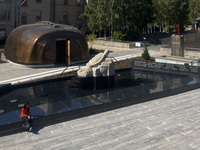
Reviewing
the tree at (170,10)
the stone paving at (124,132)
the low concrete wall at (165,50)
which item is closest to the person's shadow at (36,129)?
the stone paving at (124,132)

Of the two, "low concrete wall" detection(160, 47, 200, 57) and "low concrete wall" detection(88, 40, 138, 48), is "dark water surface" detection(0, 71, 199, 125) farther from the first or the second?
"low concrete wall" detection(88, 40, 138, 48)

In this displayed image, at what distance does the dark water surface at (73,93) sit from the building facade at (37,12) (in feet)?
77.8

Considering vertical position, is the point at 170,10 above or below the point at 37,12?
above

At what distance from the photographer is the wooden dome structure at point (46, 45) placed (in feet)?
102

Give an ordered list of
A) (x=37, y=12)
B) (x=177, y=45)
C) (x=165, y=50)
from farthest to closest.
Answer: (x=37, y=12)
(x=165, y=50)
(x=177, y=45)

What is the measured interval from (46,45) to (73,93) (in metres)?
11.8

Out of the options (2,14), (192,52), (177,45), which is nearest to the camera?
(177,45)

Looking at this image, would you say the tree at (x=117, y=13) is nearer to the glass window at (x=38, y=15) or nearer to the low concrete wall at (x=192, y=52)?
the glass window at (x=38, y=15)

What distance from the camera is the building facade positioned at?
50.2 meters

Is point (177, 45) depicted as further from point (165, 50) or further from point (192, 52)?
point (165, 50)

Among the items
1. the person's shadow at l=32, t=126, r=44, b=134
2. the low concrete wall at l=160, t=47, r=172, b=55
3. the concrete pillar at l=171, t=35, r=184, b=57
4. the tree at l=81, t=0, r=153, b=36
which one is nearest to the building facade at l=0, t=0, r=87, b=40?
the tree at l=81, t=0, r=153, b=36

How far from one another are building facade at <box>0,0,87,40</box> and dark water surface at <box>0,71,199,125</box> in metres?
23.7

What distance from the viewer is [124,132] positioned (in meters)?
14.7

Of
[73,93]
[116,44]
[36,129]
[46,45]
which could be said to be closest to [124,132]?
[36,129]
